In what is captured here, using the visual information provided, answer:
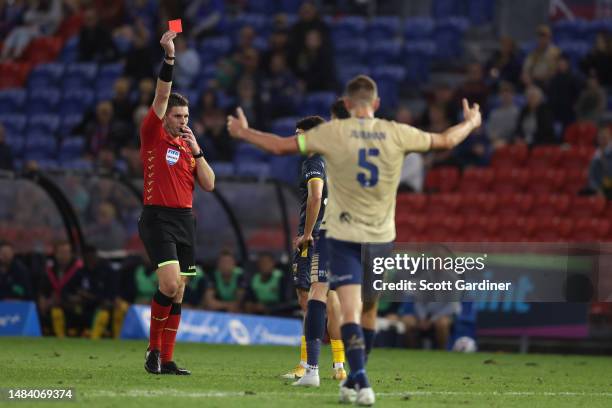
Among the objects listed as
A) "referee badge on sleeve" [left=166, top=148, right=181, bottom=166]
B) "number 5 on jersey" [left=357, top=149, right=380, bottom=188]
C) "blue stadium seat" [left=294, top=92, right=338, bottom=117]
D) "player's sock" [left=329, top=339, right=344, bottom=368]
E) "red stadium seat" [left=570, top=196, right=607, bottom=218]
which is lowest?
"player's sock" [left=329, top=339, right=344, bottom=368]

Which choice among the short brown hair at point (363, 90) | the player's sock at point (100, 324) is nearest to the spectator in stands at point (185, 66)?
the player's sock at point (100, 324)

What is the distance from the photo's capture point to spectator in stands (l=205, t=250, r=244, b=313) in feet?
65.7

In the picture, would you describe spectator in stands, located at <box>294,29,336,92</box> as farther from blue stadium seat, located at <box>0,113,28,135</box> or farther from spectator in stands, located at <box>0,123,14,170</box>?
blue stadium seat, located at <box>0,113,28,135</box>

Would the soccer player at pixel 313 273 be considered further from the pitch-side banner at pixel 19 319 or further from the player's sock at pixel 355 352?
the pitch-side banner at pixel 19 319

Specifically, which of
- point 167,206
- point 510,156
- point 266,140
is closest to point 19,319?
point 510,156

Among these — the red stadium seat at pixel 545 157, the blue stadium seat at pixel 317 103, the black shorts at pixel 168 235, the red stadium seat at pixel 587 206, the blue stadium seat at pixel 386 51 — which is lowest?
the black shorts at pixel 168 235

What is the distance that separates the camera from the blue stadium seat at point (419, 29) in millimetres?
24859

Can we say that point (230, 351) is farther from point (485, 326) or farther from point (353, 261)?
point (353, 261)

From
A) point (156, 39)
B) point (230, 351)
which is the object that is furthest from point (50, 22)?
point (230, 351)

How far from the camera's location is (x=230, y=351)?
1662 centimetres

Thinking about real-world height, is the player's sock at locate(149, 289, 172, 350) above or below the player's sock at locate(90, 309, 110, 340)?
above

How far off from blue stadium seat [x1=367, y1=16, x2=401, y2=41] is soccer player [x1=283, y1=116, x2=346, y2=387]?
13.6m

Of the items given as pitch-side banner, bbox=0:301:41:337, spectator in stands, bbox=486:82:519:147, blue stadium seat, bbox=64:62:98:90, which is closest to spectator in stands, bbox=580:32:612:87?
spectator in stands, bbox=486:82:519:147

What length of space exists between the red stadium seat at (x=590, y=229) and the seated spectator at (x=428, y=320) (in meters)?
2.03
